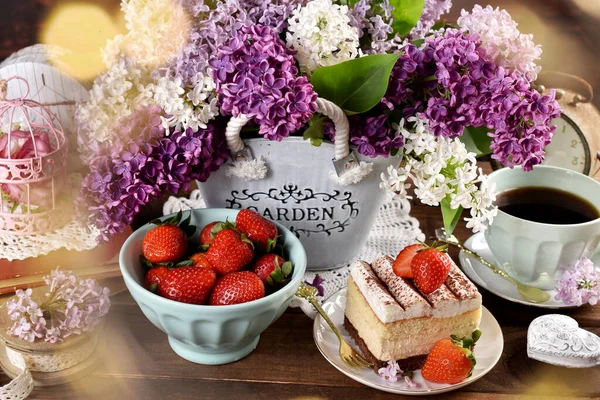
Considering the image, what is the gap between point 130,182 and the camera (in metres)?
0.78

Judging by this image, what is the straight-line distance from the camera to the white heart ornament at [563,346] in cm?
78

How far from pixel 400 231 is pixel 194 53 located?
0.48 m

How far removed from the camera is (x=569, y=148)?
46.8 inches

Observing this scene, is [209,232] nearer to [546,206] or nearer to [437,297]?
[437,297]

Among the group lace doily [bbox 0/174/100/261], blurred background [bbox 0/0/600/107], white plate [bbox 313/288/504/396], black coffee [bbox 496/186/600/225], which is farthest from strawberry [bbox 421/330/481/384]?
blurred background [bbox 0/0/600/107]

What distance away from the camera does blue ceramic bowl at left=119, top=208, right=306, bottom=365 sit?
0.69 metres

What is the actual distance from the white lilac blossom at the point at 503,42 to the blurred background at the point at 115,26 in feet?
2.57

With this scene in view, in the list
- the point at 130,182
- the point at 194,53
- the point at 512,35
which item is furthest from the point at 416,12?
the point at 130,182

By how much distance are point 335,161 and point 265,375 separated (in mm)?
286

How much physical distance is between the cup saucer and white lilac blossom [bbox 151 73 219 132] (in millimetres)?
442

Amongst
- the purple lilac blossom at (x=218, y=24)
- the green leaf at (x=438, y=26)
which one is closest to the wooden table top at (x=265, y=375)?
the purple lilac blossom at (x=218, y=24)

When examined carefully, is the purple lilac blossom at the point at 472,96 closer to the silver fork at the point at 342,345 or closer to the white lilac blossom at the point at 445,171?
the white lilac blossom at the point at 445,171

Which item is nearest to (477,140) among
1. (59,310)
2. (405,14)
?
(405,14)

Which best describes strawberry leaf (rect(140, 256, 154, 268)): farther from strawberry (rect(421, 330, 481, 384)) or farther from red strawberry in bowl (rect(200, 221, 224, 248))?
strawberry (rect(421, 330, 481, 384))
